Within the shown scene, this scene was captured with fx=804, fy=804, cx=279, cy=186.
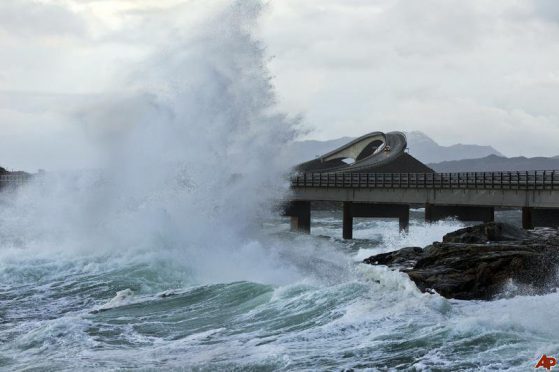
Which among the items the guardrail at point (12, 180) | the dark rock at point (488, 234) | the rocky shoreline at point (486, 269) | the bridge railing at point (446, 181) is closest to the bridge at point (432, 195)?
the bridge railing at point (446, 181)

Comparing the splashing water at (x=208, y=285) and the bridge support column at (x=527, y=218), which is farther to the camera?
the bridge support column at (x=527, y=218)

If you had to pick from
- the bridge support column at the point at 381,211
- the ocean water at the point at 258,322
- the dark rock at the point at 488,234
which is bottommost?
the ocean water at the point at 258,322

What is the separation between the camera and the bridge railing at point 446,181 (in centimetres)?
4094

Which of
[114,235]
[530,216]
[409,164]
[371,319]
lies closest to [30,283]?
[114,235]

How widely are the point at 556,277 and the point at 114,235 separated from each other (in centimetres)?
1971

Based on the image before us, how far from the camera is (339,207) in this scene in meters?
100

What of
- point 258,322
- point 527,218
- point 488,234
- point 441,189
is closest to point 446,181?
point 441,189

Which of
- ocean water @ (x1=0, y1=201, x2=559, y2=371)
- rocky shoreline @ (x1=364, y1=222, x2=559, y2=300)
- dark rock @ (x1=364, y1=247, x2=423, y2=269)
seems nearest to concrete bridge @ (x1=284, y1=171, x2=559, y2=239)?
ocean water @ (x1=0, y1=201, x2=559, y2=371)

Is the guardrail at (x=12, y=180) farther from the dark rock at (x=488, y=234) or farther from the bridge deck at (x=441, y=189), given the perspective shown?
the dark rock at (x=488, y=234)

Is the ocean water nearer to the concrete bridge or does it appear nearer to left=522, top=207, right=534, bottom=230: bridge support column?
left=522, top=207, right=534, bottom=230: bridge support column

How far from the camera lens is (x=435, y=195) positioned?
47.4 m

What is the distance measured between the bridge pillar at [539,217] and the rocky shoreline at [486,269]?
1616cm

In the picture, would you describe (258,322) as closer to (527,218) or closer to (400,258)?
(400,258)

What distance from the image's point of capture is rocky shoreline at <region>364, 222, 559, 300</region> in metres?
18.9
